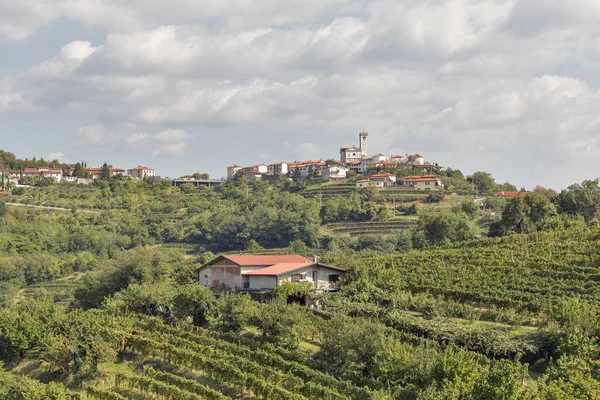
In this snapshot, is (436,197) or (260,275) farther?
(436,197)

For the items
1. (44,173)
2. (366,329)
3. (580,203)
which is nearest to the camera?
(366,329)

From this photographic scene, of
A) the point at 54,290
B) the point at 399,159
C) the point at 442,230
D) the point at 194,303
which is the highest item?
the point at 399,159

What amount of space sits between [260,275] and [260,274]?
102 mm

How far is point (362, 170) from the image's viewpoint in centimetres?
14938

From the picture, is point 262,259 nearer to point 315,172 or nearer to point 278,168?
point 315,172

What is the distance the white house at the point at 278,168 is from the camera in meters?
162

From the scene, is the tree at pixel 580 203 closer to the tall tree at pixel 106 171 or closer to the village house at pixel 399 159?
the village house at pixel 399 159

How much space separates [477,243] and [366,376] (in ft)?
100

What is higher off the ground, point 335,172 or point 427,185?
point 335,172

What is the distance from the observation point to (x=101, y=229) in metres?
112

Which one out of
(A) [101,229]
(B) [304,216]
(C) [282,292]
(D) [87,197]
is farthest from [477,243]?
(D) [87,197]

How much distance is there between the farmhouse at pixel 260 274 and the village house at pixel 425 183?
7420 centimetres

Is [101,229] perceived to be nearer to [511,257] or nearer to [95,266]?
[95,266]

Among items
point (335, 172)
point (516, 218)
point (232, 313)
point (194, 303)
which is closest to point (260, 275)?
point (194, 303)
